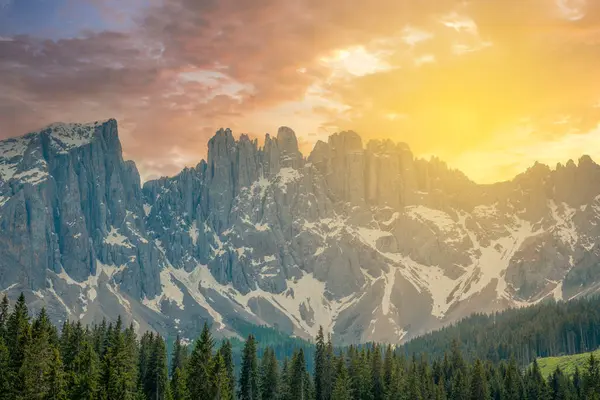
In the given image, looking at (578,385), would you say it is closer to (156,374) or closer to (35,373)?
(156,374)

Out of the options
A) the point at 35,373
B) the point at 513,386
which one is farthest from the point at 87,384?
the point at 513,386

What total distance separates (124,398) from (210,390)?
9423 mm

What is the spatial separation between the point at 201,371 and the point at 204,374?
939mm

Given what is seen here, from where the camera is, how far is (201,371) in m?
90.4

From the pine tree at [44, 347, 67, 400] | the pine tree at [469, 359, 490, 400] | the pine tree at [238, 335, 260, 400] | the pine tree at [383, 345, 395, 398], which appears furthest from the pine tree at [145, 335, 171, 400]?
the pine tree at [469, 359, 490, 400]

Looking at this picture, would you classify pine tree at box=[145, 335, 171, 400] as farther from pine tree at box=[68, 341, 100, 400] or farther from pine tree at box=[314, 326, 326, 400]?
pine tree at box=[68, 341, 100, 400]

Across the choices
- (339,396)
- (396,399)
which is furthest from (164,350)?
(396,399)

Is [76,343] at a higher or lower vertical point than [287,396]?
higher

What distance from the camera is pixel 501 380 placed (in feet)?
536

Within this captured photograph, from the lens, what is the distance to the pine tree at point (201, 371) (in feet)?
291

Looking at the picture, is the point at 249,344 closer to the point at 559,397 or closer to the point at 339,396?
the point at 339,396

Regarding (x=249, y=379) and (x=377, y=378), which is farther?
(x=377, y=378)

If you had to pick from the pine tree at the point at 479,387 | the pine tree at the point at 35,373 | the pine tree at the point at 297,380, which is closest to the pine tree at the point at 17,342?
the pine tree at the point at 35,373

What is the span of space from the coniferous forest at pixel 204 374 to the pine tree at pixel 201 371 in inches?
4.5
